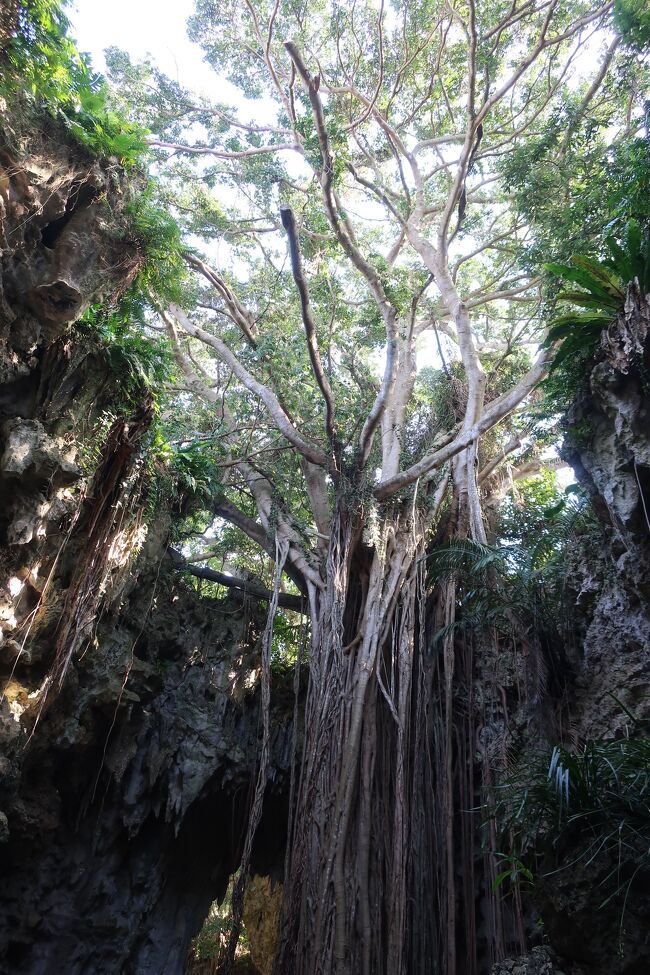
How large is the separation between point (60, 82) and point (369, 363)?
5522 millimetres

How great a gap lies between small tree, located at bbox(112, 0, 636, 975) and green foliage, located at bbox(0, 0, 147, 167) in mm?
1289

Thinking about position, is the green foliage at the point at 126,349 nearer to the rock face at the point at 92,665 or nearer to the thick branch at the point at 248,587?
the rock face at the point at 92,665

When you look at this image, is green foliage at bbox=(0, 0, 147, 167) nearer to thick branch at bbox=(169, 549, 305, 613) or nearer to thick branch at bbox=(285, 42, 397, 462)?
thick branch at bbox=(285, 42, 397, 462)

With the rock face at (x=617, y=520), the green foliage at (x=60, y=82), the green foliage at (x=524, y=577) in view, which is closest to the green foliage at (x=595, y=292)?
the rock face at (x=617, y=520)

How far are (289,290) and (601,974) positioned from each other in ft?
22.6

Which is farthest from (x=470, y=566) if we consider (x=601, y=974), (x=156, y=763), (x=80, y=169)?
(x=80, y=169)

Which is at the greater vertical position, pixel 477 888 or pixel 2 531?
pixel 2 531

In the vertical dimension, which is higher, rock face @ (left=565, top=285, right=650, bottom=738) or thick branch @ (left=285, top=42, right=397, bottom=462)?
thick branch @ (left=285, top=42, right=397, bottom=462)

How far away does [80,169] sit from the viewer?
12.7 ft

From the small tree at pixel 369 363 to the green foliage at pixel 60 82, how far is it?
1.29 metres

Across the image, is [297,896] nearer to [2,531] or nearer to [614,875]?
[614,875]

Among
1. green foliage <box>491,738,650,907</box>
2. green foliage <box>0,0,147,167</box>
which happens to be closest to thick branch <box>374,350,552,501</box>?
green foliage <box>491,738,650,907</box>

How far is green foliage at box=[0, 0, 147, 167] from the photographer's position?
3.29 m

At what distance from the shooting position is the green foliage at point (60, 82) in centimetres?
329
